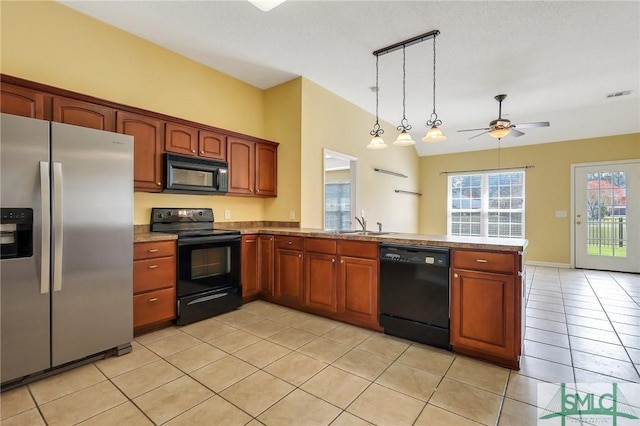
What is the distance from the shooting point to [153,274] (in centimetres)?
279

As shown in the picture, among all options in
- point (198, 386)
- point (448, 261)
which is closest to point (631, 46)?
point (448, 261)

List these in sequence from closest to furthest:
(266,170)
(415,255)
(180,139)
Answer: (415,255), (180,139), (266,170)

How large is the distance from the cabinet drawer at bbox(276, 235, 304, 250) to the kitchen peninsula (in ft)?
0.04

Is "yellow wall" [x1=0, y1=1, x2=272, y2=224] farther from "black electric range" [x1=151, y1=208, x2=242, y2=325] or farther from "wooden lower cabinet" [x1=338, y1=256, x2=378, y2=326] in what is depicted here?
"wooden lower cabinet" [x1=338, y1=256, x2=378, y2=326]

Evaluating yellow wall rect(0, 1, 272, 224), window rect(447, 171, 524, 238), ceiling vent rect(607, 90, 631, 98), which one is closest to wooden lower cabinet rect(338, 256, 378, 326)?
yellow wall rect(0, 1, 272, 224)

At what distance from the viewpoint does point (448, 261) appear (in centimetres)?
246

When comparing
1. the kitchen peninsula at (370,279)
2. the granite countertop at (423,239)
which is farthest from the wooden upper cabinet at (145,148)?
the kitchen peninsula at (370,279)

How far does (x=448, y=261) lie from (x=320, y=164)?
2526 millimetres

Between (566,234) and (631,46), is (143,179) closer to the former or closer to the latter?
(631,46)

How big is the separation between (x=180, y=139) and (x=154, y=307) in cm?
178

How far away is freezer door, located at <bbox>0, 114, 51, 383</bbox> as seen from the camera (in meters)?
1.88

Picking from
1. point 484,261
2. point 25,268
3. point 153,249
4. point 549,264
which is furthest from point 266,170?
point 549,264

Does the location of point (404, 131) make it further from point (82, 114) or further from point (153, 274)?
point (82, 114)

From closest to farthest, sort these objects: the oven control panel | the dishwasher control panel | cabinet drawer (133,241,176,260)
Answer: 1. the dishwasher control panel
2. cabinet drawer (133,241,176,260)
3. the oven control panel
